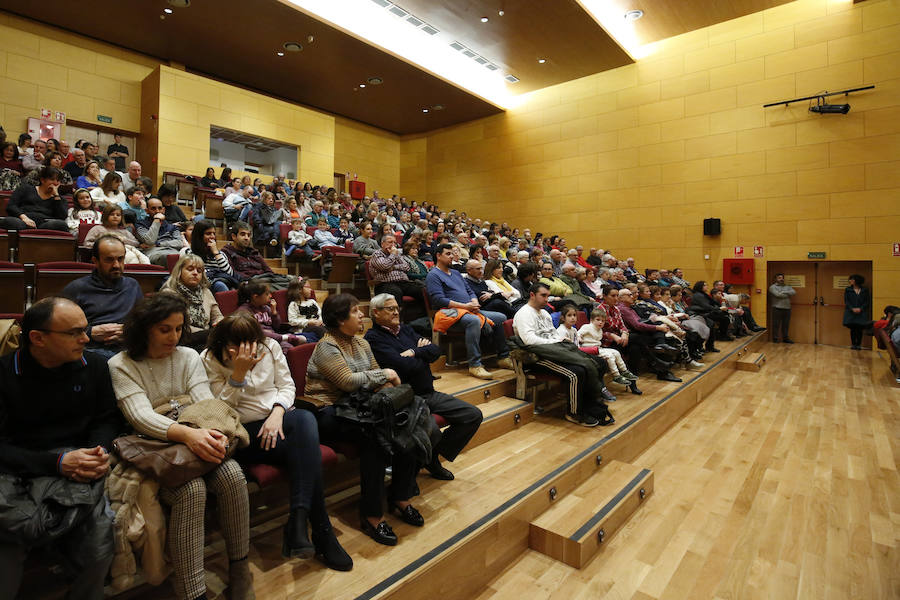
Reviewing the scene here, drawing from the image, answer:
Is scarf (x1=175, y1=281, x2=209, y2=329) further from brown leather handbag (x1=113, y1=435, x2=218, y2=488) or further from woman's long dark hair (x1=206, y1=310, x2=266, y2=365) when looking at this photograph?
brown leather handbag (x1=113, y1=435, x2=218, y2=488)

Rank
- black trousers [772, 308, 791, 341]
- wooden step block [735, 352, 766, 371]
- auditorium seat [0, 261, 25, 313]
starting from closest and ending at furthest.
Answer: auditorium seat [0, 261, 25, 313], wooden step block [735, 352, 766, 371], black trousers [772, 308, 791, 341]

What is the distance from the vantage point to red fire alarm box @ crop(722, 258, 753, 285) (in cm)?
665

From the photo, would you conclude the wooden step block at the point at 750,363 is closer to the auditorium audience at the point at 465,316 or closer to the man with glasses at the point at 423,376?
the auditorium audience at the point at 465,316

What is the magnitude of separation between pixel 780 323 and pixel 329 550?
746 cm

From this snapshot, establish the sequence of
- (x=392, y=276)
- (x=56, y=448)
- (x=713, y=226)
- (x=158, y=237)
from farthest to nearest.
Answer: (x=713, y=226)
(x=392, y=276)
(x=158, y=237)
(x=56, y=448)

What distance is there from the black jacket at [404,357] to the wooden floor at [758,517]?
76 centimetres

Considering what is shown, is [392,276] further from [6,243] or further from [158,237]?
[6,243]

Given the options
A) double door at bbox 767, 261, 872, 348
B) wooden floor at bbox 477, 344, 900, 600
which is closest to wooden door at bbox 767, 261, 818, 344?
double door at bbox 767, 261, 872, 348

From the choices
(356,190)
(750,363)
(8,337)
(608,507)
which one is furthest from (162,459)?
(356,190)

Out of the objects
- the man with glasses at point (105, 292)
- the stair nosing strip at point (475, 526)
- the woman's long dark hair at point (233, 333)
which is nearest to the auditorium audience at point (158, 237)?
the man with glasses at point (105, 292)

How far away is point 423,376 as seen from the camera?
1.91 metres

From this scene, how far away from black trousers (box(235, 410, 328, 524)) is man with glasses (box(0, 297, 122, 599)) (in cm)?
36

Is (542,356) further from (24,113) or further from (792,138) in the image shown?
(24,113)

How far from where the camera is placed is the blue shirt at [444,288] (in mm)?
3211
